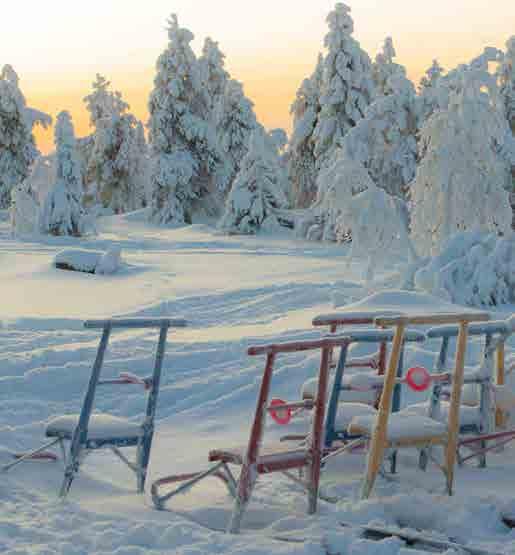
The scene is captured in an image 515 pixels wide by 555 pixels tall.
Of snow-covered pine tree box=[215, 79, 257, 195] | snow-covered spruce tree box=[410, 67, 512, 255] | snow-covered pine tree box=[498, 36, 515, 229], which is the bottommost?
snow-covered spruce tree box=[410, 67, 512, 255]

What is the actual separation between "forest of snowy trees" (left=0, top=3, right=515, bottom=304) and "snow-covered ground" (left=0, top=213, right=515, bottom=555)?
4.46 ft

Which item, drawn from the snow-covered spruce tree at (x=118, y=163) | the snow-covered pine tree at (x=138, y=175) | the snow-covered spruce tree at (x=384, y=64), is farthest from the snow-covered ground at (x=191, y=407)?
the snow-covered pine tree at (x=138, y=175)

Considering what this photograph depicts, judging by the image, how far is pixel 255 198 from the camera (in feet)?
103

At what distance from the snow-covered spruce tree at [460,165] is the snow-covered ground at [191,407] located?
174cm

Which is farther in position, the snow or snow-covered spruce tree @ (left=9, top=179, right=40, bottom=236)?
snow-covered spruce tree @ (left=9, top=179, right=40, bottom=236)

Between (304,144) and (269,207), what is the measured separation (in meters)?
10.4

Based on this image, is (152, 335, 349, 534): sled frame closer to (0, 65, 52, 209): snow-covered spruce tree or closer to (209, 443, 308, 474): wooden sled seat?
(209, 443, 308, 474): wooden sled seat

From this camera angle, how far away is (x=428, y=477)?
6.30 metres

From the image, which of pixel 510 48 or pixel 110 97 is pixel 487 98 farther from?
pixel 110 97

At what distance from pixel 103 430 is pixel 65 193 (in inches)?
1003

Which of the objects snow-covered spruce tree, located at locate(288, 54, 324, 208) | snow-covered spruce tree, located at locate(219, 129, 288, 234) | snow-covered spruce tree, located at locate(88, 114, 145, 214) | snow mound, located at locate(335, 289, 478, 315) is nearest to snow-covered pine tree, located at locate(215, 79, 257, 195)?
snow-covered spruce tree, located at locate(288, 54, 324, 208)

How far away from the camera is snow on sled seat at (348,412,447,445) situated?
18.4 feet

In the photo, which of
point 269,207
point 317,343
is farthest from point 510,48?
point 317,343

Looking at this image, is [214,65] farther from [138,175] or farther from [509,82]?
[509,82]
